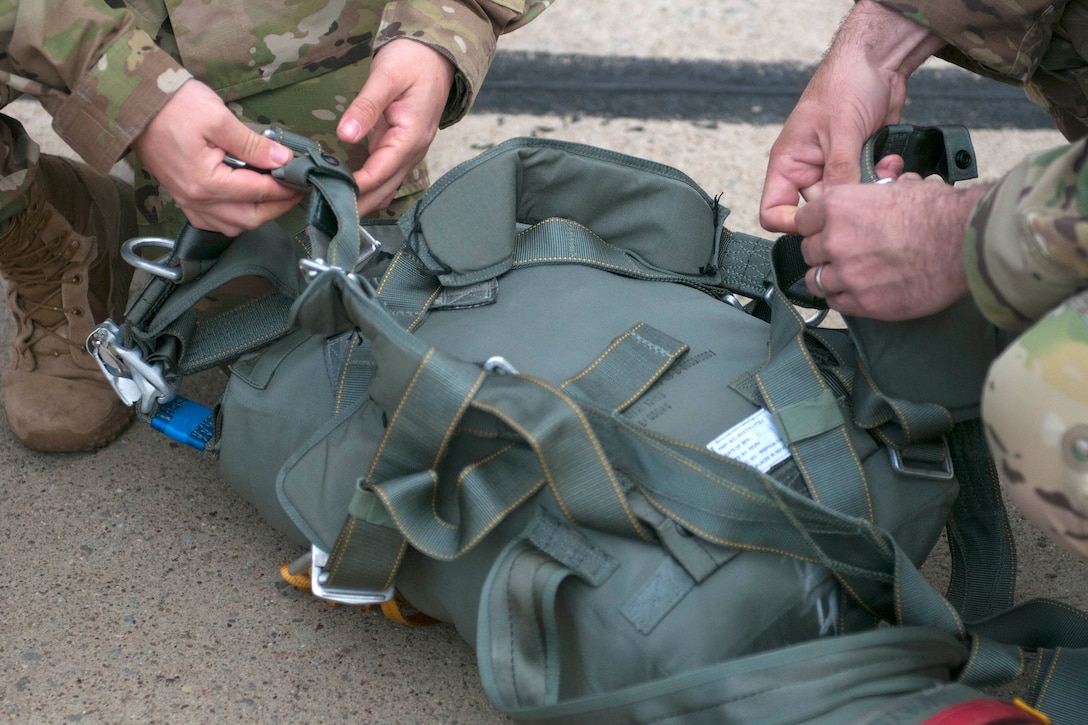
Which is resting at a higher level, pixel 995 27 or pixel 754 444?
pixel 995 27

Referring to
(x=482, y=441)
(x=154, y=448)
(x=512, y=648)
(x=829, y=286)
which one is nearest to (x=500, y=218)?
(x=482, y=441)

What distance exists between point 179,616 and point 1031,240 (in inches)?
45.2

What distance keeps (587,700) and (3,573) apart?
0.92m

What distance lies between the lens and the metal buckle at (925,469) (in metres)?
1.12

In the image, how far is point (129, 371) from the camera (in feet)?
4.49

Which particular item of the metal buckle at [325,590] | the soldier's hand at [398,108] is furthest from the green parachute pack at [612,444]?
the soldier's hand at [398,108]

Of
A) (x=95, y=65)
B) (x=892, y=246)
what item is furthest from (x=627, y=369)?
(x=95, y=65)

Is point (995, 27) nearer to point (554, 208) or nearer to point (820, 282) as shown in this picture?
point (820, 282)

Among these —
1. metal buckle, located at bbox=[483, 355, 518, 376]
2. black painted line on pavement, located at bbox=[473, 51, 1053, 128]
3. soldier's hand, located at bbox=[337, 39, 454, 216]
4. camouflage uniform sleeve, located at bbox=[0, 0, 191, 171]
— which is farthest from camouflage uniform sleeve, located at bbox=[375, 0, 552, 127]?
black painted line on pavement, located at bbox=[473, 51, 1053, 128]

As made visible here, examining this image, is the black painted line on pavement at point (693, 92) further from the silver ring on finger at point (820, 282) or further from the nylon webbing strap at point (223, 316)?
the silver ring on finger at point (820, 282)

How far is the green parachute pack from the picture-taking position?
40.1 inches

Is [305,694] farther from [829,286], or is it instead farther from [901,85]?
[901,85]

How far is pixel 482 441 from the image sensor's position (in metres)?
1.12

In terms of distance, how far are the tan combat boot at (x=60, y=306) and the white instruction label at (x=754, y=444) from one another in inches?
40.7
